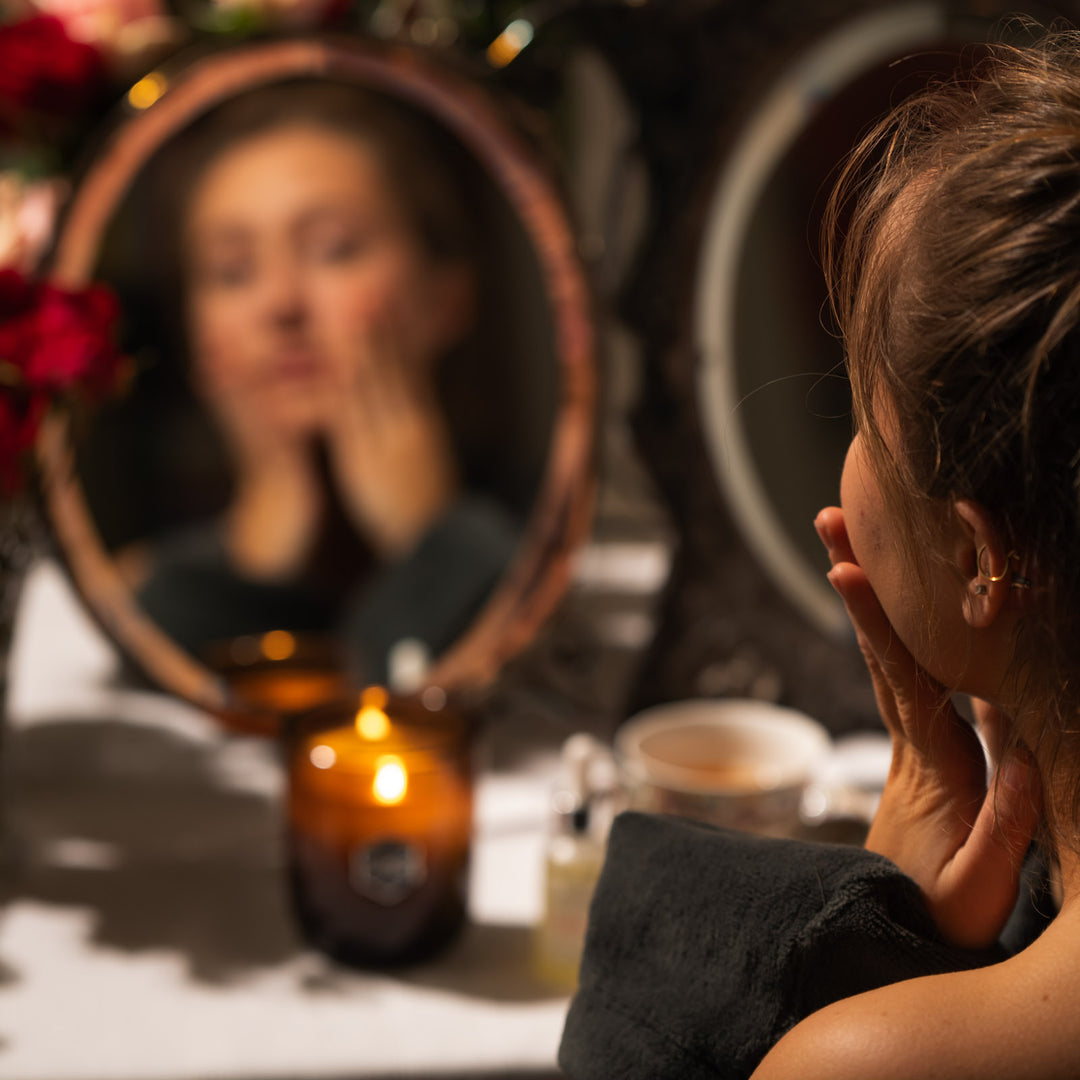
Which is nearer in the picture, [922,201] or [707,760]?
[922,201]

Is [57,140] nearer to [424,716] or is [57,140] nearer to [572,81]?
[572,81]

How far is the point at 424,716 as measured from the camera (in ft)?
2.24

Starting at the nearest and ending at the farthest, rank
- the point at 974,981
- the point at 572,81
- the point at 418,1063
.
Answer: the point at 974,981 < the point at 418,1063 < the point at 572,81

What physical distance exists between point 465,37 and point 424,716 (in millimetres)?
453

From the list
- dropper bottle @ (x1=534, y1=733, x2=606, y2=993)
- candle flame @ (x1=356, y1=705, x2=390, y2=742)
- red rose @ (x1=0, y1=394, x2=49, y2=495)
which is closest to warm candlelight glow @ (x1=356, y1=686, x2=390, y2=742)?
candle flame @ (x1=356, y1=705, x2=390, y2=742)

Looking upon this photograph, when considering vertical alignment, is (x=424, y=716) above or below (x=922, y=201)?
below

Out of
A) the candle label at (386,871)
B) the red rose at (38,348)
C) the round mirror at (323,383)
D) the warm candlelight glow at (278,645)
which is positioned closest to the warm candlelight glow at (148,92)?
the round mirror at (323,383)

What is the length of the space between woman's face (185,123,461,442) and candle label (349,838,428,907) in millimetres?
306

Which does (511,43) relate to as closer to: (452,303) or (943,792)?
(452,303)

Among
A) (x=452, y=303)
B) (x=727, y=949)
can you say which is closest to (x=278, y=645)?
(x=452, y=303)

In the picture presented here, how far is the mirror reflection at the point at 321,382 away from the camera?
0.78 metres

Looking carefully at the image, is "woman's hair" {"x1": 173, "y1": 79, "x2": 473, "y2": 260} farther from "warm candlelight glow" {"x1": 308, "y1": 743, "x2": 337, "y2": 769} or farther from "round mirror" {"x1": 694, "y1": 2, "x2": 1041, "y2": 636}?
"warm candlelight glow" {"x1": 308, "y1": 743, "x2": 337, "y2": 769}

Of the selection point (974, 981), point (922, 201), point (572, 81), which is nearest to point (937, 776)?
point (974, 981)

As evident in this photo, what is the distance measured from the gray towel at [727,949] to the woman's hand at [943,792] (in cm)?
1
